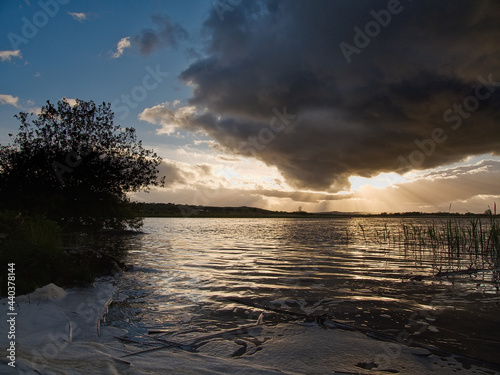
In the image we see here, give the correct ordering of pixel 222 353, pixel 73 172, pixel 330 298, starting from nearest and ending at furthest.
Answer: pixel 222 353 → pixel 330 298 → pixel 73 172

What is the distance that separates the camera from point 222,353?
5.48 m

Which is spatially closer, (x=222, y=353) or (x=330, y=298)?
(x=222, y=353)

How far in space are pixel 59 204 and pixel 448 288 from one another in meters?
29.3

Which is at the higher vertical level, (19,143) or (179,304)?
(19,143)

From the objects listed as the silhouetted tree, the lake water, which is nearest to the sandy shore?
the lake water

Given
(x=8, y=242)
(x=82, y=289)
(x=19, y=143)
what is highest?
(x=19, y=143)

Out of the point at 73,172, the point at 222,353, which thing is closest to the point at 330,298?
the point at 222,353

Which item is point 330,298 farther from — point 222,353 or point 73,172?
point 73,172

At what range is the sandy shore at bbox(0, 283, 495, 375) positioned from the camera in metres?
4.68

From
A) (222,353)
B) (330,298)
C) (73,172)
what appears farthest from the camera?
(73,172)

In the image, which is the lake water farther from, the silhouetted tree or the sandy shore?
the silhouetted tree

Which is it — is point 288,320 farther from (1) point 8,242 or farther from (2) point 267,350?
(1) point 8,242

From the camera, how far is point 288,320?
724cm

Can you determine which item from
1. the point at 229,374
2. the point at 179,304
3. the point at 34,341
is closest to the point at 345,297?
the point at 179,304
